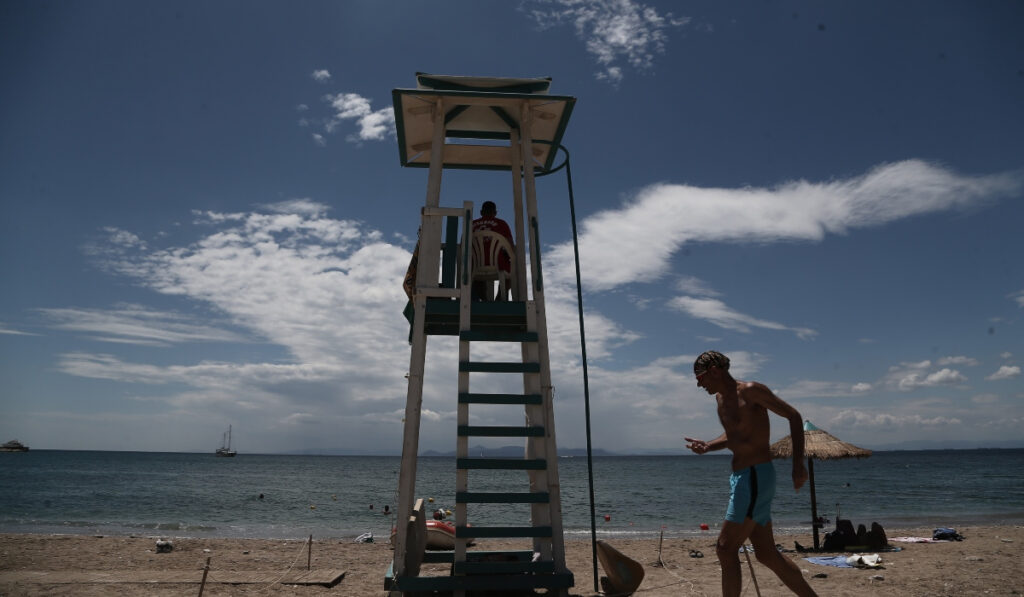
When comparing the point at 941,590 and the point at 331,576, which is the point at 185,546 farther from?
the point at 941,590

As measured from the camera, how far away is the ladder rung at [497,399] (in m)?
6.19

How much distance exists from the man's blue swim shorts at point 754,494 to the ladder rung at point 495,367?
2370mm

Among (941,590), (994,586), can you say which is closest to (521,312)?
(941,590)

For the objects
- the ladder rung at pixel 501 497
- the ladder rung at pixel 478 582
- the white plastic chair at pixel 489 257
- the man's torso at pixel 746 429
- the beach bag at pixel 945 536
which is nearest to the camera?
the man's torso at pixel 746 429

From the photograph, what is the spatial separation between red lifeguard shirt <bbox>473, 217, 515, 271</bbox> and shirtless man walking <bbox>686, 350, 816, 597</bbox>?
119 inches

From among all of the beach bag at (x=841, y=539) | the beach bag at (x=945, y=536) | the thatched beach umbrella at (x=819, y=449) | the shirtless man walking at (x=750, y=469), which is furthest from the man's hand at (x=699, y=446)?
the beach bag at (x=945, y=536)

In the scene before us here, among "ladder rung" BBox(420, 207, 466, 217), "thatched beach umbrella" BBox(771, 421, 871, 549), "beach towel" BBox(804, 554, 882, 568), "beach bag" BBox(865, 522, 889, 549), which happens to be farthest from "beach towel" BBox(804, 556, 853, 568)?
"ladder rung" BBox(420, 207, 466, 217)

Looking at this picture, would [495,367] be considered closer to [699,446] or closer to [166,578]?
[699,446]

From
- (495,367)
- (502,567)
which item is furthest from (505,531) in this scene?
(495,367)

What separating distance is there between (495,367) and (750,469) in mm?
2654

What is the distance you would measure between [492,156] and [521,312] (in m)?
2.96

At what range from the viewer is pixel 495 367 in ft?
20.8

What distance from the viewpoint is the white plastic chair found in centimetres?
722

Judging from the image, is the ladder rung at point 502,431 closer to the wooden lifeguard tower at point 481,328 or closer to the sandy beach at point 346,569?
the wooden lifeguard tower at point 481,328
